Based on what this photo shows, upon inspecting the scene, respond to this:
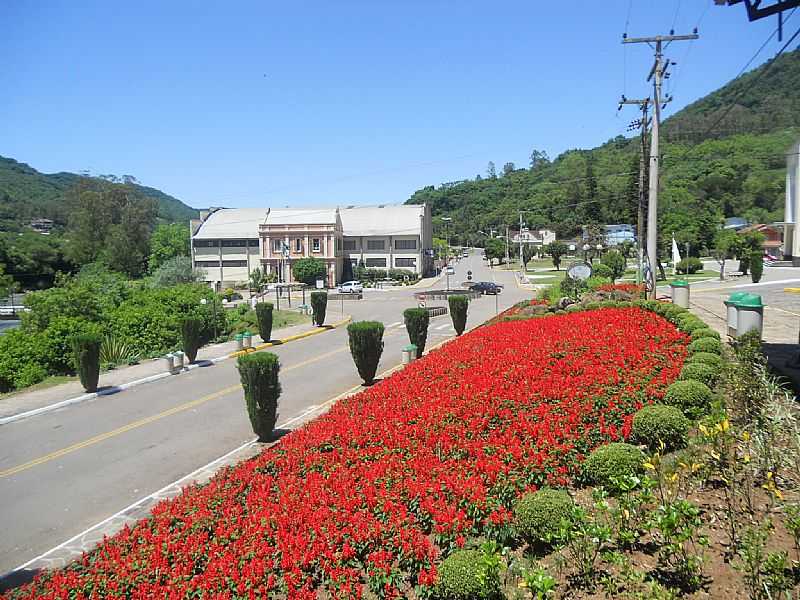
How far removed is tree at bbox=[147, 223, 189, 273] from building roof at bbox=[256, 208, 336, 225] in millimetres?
16395

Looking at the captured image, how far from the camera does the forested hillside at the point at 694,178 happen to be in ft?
136

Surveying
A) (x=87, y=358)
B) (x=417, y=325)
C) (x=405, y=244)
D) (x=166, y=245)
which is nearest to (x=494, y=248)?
(x=405, y=244)

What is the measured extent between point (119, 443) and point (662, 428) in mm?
10728

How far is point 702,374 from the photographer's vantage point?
9398 millimetres

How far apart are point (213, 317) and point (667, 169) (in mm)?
70844

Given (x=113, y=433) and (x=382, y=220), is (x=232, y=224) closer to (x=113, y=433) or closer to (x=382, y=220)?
(x=382, y=220)

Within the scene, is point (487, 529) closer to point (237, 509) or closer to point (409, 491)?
point (409, 491)

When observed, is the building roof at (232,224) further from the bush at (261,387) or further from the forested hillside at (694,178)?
the bush at (261,387)

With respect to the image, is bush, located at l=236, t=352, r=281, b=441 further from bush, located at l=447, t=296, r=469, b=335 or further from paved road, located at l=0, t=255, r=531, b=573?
bush, located at l=447, t=296, r=469, b=335

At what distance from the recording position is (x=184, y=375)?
20.3m

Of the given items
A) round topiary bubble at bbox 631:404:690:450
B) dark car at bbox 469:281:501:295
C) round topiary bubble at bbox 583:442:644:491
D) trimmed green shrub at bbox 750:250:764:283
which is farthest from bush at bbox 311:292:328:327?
trimmed green shrub at bbox 750:250:764:283

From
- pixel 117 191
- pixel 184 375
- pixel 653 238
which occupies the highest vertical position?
pixel 117 191

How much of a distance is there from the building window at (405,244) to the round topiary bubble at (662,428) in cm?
7036

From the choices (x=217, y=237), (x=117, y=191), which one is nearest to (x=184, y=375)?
(x=217, y=237)
